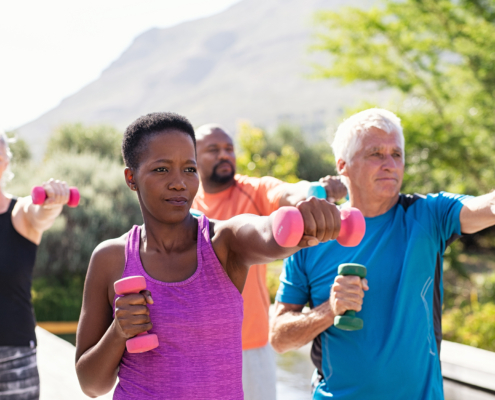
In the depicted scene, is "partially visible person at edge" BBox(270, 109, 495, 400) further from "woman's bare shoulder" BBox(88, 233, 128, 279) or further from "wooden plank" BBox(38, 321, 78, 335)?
"wooden plank" BBox(38, 321, 78, 335)

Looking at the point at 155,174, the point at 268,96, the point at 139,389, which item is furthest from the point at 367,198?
Result: the point at 268,96

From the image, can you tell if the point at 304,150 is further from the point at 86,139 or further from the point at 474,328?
the point at 474,328

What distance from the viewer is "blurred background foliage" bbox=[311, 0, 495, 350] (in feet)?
24.6

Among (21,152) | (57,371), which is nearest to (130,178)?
(57,371)

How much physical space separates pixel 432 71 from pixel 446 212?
707 cm

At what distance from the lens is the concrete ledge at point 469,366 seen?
4.38 m

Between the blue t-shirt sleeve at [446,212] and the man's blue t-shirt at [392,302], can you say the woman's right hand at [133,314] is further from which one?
the blue t-shirt sleeve at [446,212]

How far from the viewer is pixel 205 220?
5.36 feet

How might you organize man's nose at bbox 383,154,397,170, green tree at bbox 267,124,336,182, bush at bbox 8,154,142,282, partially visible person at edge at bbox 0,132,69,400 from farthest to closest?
1. green tree at bbox 267,124,336,182
2. bush at bbox 8,154,142,282
3. partially visible person at edge at bbox 0,132,69,400
4. man's nose at bbox 383,154,397,170

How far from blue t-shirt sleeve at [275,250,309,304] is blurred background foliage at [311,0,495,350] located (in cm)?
503

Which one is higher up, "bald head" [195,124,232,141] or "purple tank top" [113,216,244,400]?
"bald head" [195,124,232,141]

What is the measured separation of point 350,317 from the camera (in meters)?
1.97

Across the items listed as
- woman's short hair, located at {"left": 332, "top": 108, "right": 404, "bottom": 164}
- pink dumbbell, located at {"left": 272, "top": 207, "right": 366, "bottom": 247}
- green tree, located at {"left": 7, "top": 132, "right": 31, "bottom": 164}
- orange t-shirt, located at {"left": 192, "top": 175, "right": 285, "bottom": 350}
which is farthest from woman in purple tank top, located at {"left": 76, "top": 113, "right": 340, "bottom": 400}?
green tree, located at {"left": 7, "top": 132, "right": 31, "bottom": 164}

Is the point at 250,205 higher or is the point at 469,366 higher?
the point at 250,205
